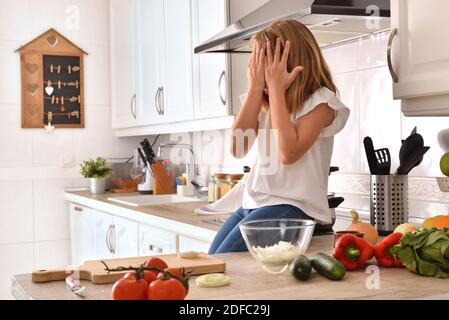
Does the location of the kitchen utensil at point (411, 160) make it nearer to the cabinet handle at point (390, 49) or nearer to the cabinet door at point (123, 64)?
the cabinet handle at point (390, 49)

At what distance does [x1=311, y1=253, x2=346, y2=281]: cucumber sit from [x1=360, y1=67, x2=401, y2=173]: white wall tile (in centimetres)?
101

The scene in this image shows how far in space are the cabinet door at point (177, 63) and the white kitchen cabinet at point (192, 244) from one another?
2.53 ft

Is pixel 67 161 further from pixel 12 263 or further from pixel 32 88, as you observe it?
pixel 12 263

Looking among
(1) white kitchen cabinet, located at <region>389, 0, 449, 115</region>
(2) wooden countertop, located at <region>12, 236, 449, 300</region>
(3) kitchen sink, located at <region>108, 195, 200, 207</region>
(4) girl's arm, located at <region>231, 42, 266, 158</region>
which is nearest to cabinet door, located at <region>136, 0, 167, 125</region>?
(3) kitchen sink, located at <region>108, 195, 200, 207</region>

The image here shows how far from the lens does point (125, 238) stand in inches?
127

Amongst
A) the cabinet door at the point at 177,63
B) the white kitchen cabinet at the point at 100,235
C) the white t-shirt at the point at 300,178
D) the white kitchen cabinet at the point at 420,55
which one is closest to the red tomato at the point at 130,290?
the white t-shirt at the point at 300,178

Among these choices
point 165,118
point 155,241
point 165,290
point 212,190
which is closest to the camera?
point 165,290

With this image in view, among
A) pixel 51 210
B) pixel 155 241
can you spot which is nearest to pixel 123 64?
pixel 51 210

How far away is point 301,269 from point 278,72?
688mm

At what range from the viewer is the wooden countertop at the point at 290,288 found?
4.05 ft

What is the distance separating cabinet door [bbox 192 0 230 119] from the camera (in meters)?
2.82

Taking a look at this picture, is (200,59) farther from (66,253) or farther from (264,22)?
(66,253)

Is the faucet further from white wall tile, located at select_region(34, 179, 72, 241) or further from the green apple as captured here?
the green apple

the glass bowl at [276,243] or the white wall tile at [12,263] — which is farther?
the white wall tile at [12,263]
